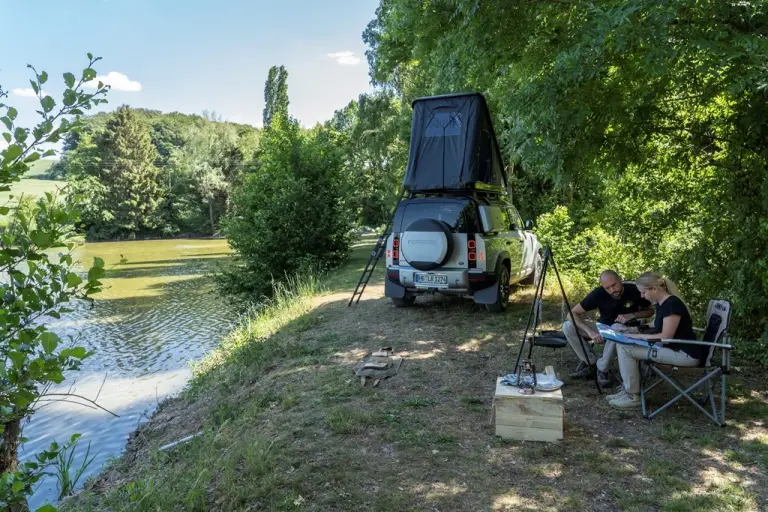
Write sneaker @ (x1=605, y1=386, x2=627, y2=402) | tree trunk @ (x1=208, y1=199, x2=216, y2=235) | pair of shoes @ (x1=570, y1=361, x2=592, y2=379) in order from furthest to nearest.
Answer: tree trunk @ (x1=208, y1=199, x2=216, y2=235) → pair of shoes @ (x1=570, y1=361, x2=592, y2=379) → sneaker @ (x1=605, y1=386, x2=627, y2=402)

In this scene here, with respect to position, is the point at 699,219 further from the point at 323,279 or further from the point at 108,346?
the point at 108,346

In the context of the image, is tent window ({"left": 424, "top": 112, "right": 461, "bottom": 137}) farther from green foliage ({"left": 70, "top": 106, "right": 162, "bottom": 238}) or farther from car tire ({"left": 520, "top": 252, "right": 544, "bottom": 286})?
green foliage ({"left": 70, "top": 106, "right": 162, "bottom": 238})

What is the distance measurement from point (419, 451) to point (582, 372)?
2.71 meters

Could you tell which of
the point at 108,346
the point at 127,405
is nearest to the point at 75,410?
the point at 127,405

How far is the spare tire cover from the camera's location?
870 cm

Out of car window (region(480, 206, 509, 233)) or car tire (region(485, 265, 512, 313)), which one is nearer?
car window (region(480, 206, 509, 233))

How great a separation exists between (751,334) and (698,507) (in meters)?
4.23

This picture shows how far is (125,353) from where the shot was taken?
1201 centimetres

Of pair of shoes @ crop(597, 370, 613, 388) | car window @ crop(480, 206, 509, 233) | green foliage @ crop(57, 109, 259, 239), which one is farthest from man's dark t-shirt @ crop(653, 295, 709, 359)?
green foliage @ crop(57, 109, 259, 239)

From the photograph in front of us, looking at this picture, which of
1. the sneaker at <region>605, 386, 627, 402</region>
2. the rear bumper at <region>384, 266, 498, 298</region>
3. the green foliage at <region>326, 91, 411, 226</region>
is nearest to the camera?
the sneaker at <region>605, 386, 627, 402</region>

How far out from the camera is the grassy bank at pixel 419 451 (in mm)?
3760

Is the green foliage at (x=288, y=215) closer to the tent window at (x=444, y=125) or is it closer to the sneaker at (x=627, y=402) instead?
the tent window at (x=444, y=125)

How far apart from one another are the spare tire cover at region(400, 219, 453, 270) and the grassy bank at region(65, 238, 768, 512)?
5.11ft

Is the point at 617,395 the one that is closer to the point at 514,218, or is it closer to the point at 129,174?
the point at 514,218
